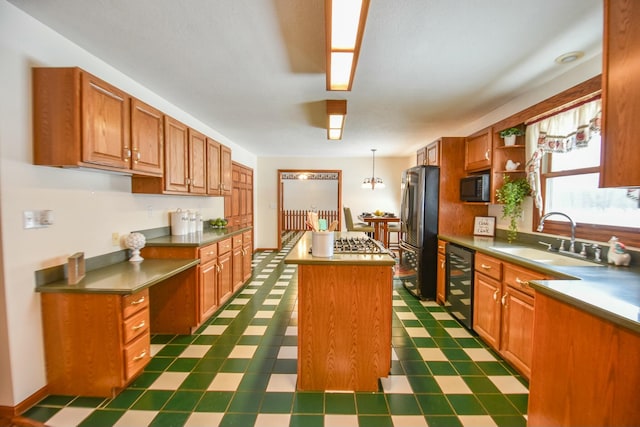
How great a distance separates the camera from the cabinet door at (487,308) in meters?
2.25

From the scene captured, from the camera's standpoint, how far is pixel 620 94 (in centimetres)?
118

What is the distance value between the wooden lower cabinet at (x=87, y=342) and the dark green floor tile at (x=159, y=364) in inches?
11.6

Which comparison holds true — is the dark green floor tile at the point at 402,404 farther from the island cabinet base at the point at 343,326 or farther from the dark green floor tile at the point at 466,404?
the dark green floor tile at the point at 466,404

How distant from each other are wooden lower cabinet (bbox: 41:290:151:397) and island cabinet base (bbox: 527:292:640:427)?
2.42 metres

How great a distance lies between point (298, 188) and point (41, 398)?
384 inches

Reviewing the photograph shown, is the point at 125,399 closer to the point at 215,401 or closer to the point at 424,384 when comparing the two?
the point at 215,401

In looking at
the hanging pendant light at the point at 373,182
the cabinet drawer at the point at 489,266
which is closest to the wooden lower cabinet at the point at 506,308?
the cabinet drawer at the point at 489,266

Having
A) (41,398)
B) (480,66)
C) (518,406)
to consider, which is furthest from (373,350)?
(480,66)

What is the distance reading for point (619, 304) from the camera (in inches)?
43.8


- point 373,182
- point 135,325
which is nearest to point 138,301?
point 135,325

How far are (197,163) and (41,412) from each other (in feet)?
7.55

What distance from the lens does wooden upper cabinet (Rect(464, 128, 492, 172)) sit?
291 cm

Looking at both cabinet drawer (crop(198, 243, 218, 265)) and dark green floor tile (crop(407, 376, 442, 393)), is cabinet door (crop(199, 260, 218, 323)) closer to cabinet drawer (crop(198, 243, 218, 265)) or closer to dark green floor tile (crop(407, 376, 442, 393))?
cabinet drawer (crop(198, 243, 218, 265))

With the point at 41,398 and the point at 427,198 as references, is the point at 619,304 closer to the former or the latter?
the point at 427,198
